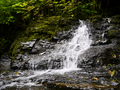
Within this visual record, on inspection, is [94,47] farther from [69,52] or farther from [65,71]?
[65,71]

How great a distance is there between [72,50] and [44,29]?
2568 millimetres

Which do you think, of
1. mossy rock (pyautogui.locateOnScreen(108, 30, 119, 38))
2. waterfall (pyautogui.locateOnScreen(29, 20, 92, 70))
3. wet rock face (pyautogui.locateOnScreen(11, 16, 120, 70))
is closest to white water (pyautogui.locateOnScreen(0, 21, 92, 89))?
waterfall (pyautogui.locateOnScreen(29, 20, 92, 70))

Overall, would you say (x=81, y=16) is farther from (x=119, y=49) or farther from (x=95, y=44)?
(x=119, y=49)

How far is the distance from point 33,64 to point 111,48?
3721 millimetres

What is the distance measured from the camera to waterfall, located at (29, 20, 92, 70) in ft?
15.8

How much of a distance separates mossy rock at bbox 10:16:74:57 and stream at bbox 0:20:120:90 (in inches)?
34.9

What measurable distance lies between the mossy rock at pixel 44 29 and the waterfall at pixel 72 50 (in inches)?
36.8

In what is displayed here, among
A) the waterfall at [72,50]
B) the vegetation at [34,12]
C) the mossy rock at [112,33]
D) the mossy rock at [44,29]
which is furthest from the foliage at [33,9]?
the mossy rock at [112,33]

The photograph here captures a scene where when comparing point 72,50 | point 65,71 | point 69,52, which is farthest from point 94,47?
point 65,71

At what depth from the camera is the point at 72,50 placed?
18.9 feet

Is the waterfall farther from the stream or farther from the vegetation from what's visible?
the vegetation

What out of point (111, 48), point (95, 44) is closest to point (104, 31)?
point (95, 44)

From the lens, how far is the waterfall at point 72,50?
4.83 meters

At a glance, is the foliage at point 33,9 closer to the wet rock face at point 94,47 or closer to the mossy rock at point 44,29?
the mossy rock at point 44,29
